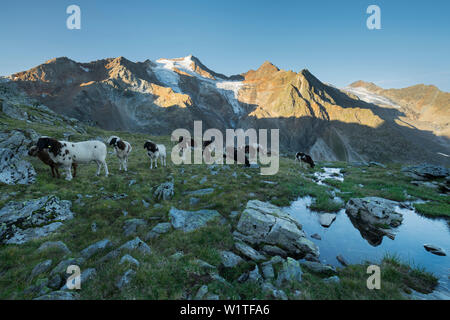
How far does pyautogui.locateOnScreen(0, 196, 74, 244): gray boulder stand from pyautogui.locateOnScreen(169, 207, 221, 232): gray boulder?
15.4ft

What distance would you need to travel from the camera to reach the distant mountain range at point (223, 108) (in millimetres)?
106250

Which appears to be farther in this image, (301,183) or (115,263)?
(301,183)

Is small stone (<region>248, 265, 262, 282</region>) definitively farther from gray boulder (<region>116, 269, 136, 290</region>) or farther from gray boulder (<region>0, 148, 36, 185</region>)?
gray boulder (<region>0, 148, 36, 185</region>)

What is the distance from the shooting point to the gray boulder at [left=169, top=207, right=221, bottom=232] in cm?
752

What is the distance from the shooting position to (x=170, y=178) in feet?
47.5

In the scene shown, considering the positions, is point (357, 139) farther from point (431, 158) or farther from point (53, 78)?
point (53, 78)

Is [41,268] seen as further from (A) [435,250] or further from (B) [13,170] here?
(A) [435,250]

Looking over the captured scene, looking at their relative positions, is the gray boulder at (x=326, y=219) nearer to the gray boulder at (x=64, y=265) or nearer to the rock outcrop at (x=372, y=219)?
the rock outcrop at (x=372, y=219)

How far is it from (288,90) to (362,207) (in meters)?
172

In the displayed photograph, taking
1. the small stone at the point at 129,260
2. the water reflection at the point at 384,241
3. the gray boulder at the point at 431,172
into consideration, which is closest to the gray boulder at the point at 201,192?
the water reflection at the point at 384,241

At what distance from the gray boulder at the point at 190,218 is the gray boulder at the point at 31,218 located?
185 inches

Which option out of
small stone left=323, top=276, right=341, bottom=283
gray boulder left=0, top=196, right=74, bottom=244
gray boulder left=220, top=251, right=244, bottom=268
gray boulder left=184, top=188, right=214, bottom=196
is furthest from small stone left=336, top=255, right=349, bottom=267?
gray boulder left=0, top=196, right=74, bottom=244

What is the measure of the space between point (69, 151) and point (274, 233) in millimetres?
14001
